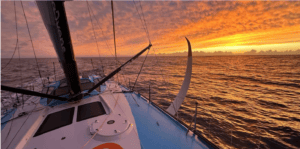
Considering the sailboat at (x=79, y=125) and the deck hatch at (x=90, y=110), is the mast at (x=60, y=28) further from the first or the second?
the deck hatch at (x=90, y=110)

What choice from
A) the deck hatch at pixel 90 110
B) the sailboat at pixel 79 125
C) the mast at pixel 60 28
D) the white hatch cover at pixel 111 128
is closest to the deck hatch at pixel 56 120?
the sailboat at pixel 79 125

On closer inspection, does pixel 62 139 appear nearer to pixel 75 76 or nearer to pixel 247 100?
pixel 75 76

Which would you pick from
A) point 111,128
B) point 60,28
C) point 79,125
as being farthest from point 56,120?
point 60,28

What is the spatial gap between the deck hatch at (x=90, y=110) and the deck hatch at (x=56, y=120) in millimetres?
263

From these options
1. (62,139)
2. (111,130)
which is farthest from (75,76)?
(111,130)

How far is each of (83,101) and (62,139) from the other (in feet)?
7.05

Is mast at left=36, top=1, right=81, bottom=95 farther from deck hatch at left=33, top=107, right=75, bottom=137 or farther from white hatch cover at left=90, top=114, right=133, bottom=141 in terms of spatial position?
white hatch cover at left=90, top=114, right=133, bottom=141

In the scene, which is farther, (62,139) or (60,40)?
(60,40)

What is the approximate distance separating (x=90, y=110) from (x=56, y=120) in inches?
38.7

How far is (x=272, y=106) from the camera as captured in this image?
9.56m

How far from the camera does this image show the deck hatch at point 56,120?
10.5ft

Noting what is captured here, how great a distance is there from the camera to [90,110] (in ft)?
13.3

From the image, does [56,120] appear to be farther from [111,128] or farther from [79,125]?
[111,128]

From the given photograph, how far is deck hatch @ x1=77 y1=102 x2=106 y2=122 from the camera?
3.71 m
